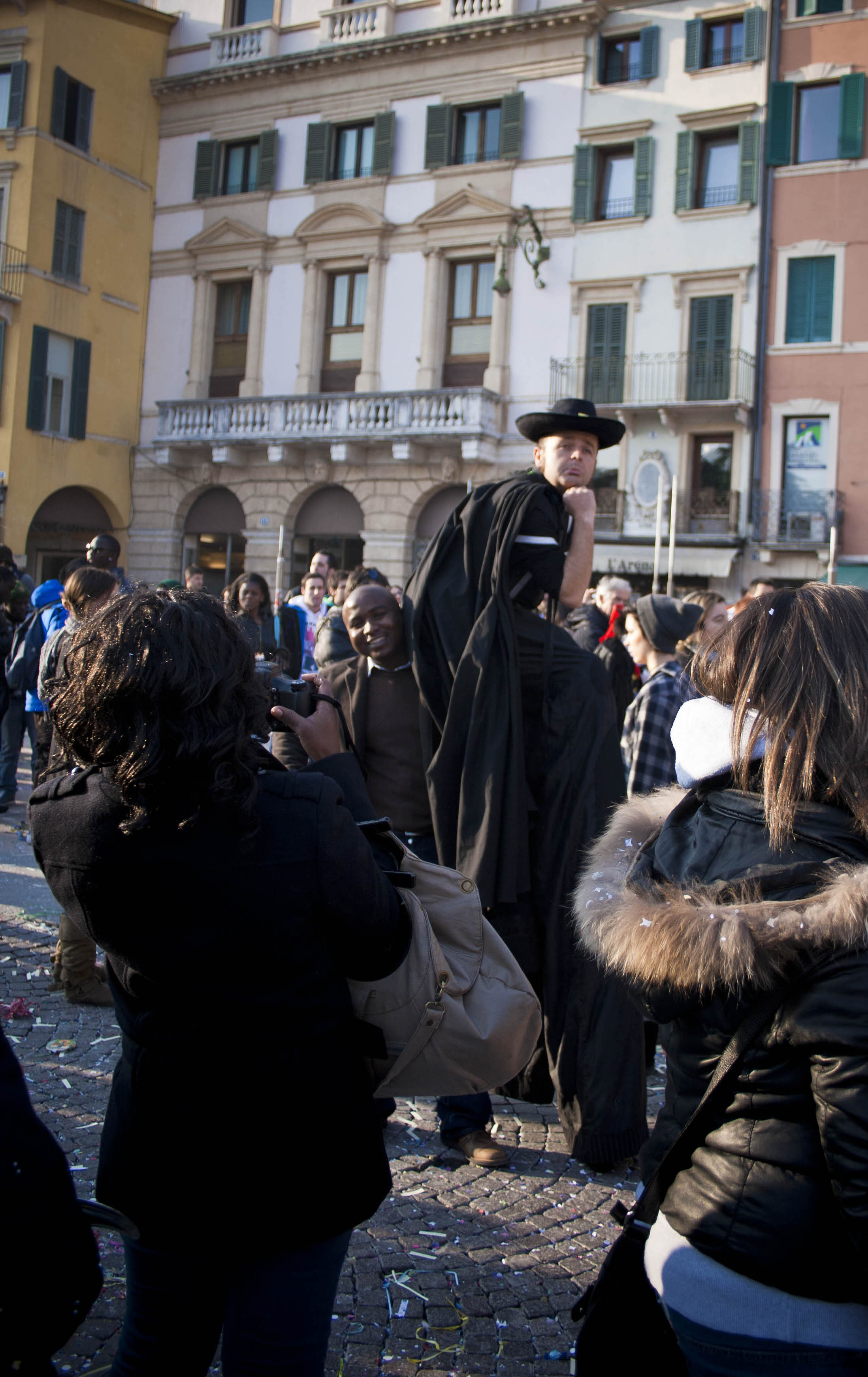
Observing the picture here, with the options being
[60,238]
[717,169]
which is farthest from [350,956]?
[60,238]

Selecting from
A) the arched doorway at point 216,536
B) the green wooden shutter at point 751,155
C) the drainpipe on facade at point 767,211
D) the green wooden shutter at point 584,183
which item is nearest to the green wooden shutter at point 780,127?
the drainpipe on facade at point 767,211

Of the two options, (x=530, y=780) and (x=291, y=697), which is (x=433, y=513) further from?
(x=291, y=697)

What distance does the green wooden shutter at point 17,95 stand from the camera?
23.6 meters

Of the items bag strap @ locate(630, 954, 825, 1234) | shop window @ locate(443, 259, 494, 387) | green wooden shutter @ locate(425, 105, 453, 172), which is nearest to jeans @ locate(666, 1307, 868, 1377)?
bag strap @ locate(630, 954, 825, 1234)

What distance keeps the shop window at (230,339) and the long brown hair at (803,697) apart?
82.6ft

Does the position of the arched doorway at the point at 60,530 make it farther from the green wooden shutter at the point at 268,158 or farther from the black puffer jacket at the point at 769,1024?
the black puffer jacket at the point at 769,1024

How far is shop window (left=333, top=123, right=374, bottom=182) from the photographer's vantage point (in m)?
24.1

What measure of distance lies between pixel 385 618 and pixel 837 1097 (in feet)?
8.34

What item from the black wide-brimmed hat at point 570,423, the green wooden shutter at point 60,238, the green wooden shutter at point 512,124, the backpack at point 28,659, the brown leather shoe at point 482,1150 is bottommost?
the brown leather shoe at point 482,1150

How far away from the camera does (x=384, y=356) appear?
23547mm

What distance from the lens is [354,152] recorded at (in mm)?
24219

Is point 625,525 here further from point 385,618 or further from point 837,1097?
point 837,1097

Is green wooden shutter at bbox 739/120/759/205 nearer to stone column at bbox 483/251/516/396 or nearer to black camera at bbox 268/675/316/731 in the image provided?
stone column at bbox 483/251/516/396

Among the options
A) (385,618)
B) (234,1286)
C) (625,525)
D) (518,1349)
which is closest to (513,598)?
(385,618)
